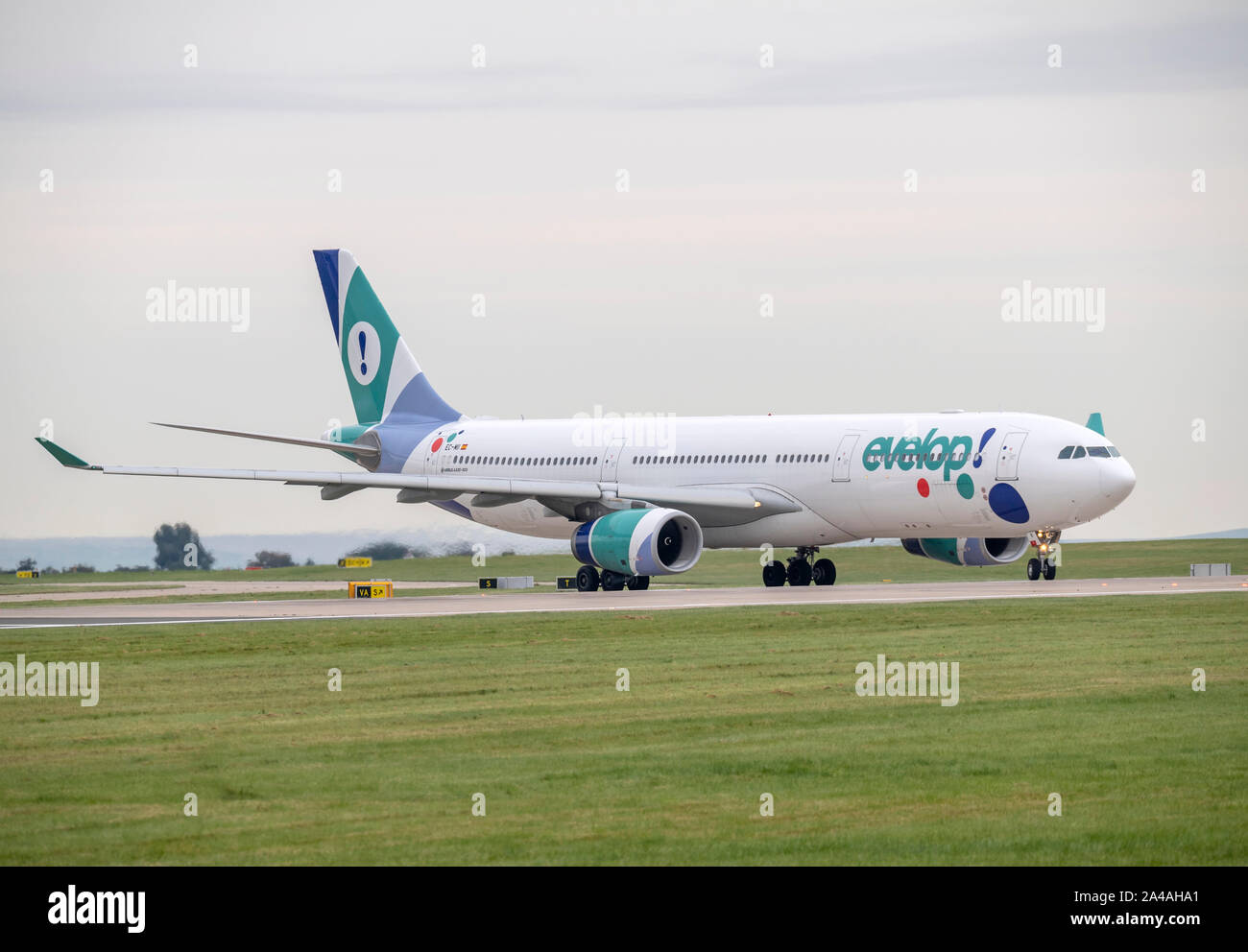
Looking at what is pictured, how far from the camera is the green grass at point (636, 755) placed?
1160 cm

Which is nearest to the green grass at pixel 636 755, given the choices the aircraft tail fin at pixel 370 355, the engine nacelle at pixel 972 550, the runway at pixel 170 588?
the engine nacelle at pixel 972 550

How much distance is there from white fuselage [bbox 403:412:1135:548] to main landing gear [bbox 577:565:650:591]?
242 centimetres

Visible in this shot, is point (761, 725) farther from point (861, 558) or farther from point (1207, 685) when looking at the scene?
point (861, 558)

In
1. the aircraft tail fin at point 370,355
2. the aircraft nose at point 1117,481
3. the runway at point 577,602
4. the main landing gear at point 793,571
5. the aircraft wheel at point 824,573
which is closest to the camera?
the runway at point 577,602

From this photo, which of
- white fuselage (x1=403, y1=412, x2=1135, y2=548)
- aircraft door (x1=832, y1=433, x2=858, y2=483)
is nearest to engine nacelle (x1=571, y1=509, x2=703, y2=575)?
white fuselage (x1=403, y1=412, x2=1135, y2=548)

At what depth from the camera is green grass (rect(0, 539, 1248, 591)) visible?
169ft

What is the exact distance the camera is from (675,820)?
482 inches

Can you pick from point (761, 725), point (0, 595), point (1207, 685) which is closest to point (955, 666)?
point (1207, 685)

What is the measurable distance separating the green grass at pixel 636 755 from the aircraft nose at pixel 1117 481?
A: 48.4ft

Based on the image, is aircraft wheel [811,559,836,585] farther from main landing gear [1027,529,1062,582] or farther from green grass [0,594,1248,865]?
green grass [0,594,1248,865]

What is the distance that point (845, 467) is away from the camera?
4300 cm

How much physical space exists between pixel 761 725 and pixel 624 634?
34.7ft

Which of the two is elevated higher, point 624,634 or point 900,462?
point 900,462

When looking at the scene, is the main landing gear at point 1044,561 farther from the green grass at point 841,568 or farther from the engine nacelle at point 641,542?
the engine nacelle at point 641,542
